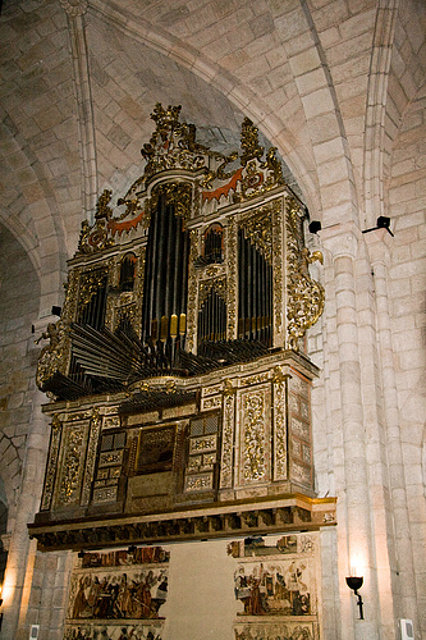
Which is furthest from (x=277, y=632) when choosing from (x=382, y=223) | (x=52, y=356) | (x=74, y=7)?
(x=74, y=7)

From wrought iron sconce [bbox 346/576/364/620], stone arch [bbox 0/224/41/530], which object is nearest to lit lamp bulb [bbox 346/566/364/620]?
wrought iron sconce [bbox 346/576/364/620]

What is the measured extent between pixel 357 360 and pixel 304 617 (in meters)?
3.39

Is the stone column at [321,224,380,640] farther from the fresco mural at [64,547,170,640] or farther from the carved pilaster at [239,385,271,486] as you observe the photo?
the fresco mural at [64,547,170,640]

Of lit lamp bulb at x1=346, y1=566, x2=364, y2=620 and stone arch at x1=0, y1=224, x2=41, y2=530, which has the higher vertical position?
stone arch at x1=0, y1=224, x2=41, y2=530

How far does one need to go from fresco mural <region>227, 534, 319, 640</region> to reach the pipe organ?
0.44m

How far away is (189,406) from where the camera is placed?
34.3 ft

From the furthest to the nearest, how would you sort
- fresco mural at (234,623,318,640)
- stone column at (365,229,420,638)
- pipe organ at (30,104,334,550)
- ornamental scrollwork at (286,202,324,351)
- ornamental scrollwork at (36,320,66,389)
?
ornamental scrollwork at (36,320,66,389), ornamental scrollwork at (286,202,324,351), pipe organ at (30,104,334,550), fresco mural at (234,623,318,640), stone column at (365,229,420,638)

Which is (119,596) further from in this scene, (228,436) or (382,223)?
(382,223)

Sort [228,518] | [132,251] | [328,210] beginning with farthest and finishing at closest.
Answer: [132,251], [328,210], [228,518]

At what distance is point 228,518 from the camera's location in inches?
362

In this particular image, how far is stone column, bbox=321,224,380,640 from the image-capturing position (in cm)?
802

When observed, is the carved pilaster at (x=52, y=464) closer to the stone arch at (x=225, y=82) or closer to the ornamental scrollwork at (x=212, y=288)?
the ornamental scrollwork at (x=212, y=288)

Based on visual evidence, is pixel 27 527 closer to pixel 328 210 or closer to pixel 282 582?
A: pixel 282 582

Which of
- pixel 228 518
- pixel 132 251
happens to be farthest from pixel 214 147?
pixel 228 518
